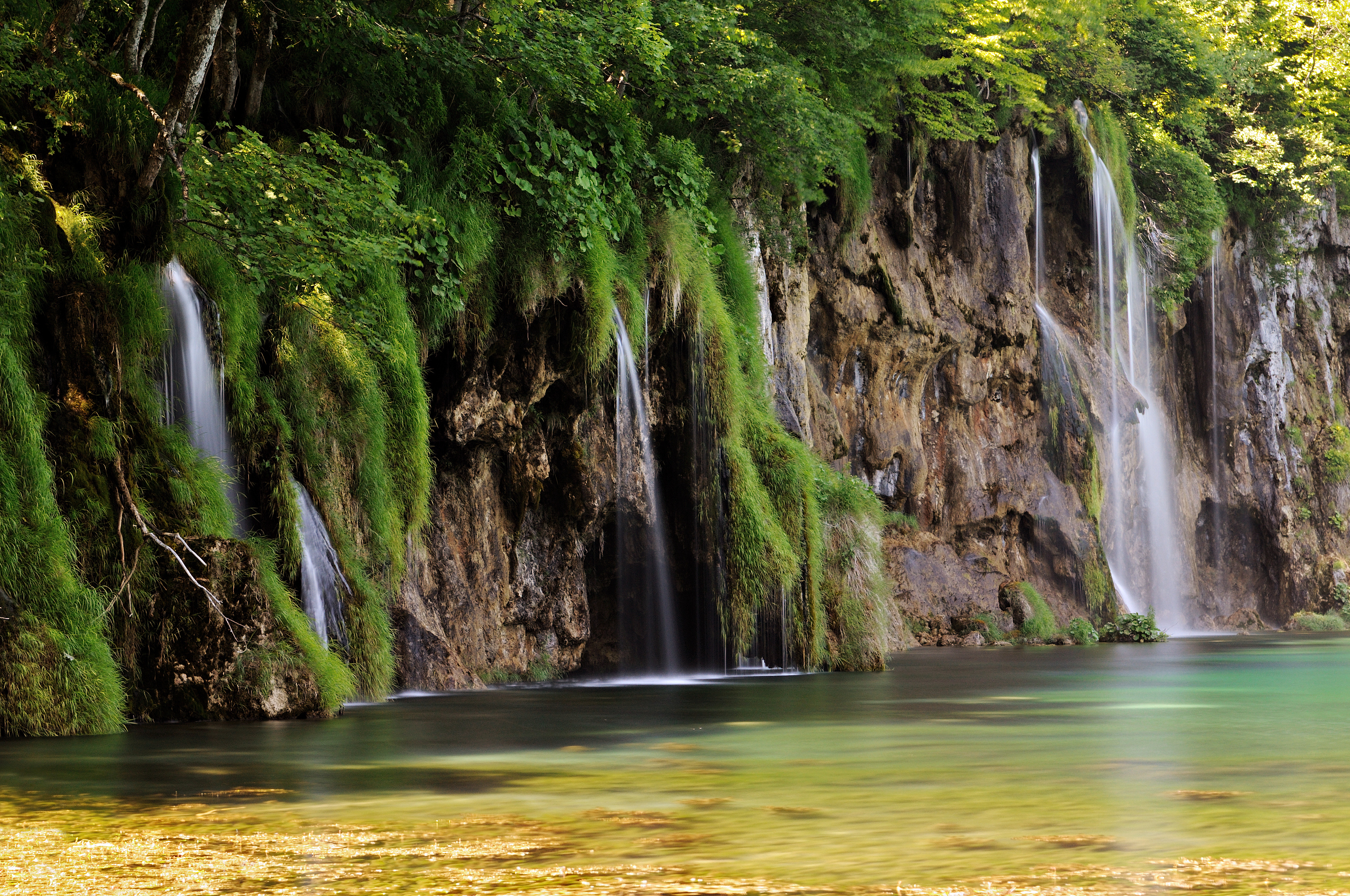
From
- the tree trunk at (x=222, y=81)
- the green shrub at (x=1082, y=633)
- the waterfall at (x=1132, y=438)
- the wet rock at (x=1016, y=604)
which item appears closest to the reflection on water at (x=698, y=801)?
the tree trunk at (x=222, y=81)

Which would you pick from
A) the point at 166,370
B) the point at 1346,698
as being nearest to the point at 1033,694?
the point at 1346,698

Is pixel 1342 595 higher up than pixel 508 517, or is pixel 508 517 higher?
pixel 508 517

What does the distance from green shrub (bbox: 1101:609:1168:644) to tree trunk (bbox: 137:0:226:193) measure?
25596mm

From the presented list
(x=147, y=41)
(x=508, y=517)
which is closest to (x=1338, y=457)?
Result: (x=508, y=517)

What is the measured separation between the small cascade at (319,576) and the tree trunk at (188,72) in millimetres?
2876

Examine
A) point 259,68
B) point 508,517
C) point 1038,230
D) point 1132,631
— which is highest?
point 1038,230

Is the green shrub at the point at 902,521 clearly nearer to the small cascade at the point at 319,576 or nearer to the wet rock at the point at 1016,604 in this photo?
the wet rock at the point at 1016,604

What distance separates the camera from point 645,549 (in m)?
18.4

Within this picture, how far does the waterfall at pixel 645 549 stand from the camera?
1795cm

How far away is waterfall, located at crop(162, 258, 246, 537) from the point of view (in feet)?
38.3

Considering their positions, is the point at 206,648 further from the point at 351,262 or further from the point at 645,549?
the point at 645,549

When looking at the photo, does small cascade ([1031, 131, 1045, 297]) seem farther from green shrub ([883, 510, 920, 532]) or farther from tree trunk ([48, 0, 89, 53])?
tree trunk ([48, 0, 89, 53])

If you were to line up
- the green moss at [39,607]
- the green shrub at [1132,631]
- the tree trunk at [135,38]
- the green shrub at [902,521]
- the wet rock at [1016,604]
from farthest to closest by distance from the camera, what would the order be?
the green shrub at [1132,631]
the wet rock at [1016,604]
the green shrub at [902,521]
the tree trunk at [135,38]
the green moss at [39,607]

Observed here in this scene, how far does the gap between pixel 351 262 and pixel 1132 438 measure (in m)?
29.6
